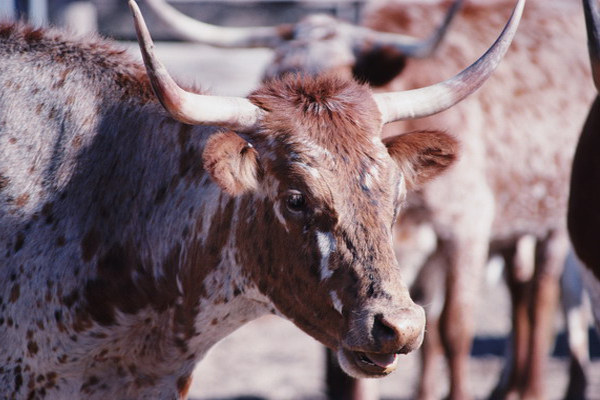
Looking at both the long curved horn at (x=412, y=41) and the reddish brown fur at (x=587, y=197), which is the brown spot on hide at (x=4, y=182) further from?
the long curved horn at (x=412, y=41)

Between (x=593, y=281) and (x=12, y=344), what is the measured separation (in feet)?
7.52

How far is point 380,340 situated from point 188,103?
86cm

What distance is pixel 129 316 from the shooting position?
309 centimetres

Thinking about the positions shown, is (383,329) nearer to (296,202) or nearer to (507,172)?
(296,202)

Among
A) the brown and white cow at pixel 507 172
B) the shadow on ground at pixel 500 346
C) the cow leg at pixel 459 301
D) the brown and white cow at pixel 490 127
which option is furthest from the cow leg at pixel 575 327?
the cow leg at pixel 459 301

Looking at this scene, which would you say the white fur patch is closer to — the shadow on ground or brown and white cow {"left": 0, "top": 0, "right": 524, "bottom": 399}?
brown and white cow {"left": 0, "top": 0, "right": 524, "bottom": 399}

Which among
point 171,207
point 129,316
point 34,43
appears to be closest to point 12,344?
point 129,316

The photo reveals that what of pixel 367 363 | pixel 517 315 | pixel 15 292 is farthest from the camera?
pixel 517 315

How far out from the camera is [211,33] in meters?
5.38

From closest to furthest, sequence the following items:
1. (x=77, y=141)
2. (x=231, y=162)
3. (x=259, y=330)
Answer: (x=231, y=162), (x=77, y=141), (x=259, y=330)

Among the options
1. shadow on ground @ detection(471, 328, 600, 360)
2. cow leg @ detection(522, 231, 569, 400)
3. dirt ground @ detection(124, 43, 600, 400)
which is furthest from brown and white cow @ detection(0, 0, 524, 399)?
shadow on ground @ detection(471, 328, 600, 360)

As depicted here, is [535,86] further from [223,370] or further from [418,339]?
[418,339]

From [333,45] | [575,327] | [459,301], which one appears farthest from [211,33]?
[575,327]

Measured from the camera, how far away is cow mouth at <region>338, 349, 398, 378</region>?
106 inches
